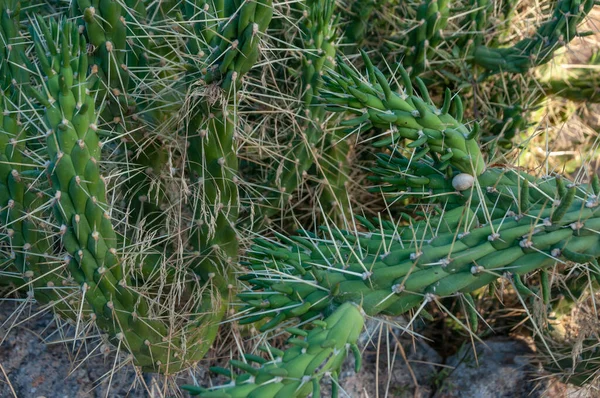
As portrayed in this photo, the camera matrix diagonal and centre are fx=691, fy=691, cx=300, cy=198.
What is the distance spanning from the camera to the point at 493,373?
242 cm

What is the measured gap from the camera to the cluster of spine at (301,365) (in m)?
1.24

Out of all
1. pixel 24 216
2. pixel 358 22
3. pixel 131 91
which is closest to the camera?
pixel 24 216

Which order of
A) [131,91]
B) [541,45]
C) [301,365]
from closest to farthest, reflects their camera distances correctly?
1. [301,365]
2. [131,91]
3. [541,45]

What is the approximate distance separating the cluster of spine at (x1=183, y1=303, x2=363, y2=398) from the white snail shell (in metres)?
0.49

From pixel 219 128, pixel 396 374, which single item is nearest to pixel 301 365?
pixel 219 128

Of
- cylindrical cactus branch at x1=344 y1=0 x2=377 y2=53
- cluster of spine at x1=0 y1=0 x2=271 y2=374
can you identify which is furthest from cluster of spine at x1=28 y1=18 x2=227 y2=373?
cylindrical cactus branch at x1=344 y1=0 x2=377 y2=53

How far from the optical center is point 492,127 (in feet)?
8.71

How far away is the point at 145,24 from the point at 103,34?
0.17 m

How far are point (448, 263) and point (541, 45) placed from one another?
1246mm

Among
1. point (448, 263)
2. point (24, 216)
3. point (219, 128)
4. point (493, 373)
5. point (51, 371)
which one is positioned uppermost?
point (448, 263)

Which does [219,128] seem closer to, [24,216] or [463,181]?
[24,216]

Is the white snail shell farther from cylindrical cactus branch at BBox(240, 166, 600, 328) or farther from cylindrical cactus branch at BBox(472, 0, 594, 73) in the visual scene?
cylindrical cactus branch at BBox(472, 0, 594, 73)

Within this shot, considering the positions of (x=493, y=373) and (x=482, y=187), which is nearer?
(x=482, y=187)

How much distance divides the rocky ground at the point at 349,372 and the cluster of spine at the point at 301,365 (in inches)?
34.7
